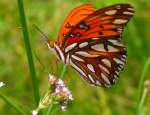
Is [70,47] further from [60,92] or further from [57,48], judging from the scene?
[60,92]

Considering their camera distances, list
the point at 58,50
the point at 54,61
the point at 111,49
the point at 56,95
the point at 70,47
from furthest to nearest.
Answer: the point at 54,61
the point at 111,49
the point at 70,47
the point at 58,50
the point at 56,95

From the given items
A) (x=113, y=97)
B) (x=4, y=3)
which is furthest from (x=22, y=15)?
(x=4, y=3)

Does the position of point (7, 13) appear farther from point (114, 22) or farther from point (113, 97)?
point (114, 22)

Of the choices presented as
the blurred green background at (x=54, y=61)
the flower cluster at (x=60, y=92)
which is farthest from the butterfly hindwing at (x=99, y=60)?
the blurred green background at (x=54, y=61)

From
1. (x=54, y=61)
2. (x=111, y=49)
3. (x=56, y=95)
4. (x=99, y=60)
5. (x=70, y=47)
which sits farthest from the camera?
(x=54, y=61)

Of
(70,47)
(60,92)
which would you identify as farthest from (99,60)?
(60,92)

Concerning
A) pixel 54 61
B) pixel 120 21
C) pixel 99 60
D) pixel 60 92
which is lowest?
pixel 54 61
